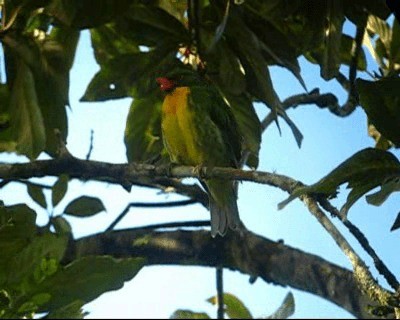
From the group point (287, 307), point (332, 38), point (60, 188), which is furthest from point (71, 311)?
point (60, 188)

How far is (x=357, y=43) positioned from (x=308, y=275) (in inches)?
32.2

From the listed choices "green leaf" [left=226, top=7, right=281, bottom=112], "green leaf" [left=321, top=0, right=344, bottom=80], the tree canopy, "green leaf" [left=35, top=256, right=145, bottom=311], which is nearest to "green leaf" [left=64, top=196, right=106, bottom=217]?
the tree canopy

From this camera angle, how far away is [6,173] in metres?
2.63

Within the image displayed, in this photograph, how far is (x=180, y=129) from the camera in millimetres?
3170

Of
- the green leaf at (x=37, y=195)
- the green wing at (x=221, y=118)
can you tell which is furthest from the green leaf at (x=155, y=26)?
the green leaf at (x=37, y=195)

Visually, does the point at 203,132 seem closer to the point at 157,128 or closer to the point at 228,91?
the point at 157,128

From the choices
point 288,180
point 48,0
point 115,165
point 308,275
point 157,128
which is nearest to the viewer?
point 288,180

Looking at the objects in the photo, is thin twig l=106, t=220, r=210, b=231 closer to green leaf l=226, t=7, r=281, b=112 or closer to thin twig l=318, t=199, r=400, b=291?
green leaf l=226, t=7, r=281, b=112

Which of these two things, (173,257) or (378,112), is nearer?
(378,112)

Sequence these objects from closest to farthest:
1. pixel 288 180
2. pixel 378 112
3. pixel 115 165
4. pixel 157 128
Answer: pixel 378 112 < pixel 288 180 < pixel 115 165 < pixel 157 128

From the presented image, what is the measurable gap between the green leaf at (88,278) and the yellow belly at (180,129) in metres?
1.45

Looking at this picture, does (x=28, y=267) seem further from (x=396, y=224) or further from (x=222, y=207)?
(x=222, y=207)

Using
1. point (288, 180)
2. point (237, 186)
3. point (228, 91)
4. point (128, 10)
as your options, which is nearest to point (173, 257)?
point (237, 186)

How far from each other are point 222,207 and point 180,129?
33cm
